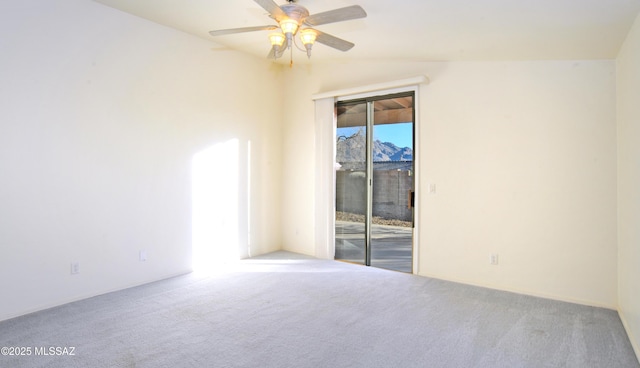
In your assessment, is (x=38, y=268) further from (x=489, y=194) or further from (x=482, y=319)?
(x=489, y=194)

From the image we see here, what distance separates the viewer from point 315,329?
2855 millimetres

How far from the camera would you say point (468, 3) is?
261 centimetres

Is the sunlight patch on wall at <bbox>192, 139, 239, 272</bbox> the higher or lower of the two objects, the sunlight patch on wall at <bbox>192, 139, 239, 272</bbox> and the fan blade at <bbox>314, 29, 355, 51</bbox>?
the lower

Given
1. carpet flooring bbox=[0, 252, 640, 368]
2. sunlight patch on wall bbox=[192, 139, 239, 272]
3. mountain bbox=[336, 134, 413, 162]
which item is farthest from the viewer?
mountain bbox=[336, 134, 413, 162]

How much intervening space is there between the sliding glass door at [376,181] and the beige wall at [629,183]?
2010 millimetres

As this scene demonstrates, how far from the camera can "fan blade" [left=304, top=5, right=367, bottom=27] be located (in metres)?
2.53

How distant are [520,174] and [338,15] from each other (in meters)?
2.50

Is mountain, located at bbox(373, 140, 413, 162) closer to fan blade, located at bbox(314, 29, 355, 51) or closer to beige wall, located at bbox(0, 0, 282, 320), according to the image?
fan blade, located at bbox(314, 29, 355, 51)

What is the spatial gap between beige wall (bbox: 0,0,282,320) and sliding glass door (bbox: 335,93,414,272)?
1.67 m

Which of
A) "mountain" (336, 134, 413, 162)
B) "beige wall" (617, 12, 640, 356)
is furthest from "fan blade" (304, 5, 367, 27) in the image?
"mountain" (336, 134, 413, 162)

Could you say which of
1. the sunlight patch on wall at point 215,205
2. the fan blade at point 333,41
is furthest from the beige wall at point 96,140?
the fan blade at point 333,41

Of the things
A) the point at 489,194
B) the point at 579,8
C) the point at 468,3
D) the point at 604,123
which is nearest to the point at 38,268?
the point at 468,3

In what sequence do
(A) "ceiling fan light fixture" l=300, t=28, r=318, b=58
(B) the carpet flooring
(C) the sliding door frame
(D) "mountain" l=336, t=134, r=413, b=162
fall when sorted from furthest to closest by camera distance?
(D) "mountain" l=336, t=134, r=413, b=162 < (C) the sliding door frame < (A) "ceiling fan light fixture" l=300, t=28, r=318, b=58 < (B) the carpet flooring

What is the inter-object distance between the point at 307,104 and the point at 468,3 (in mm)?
3091
